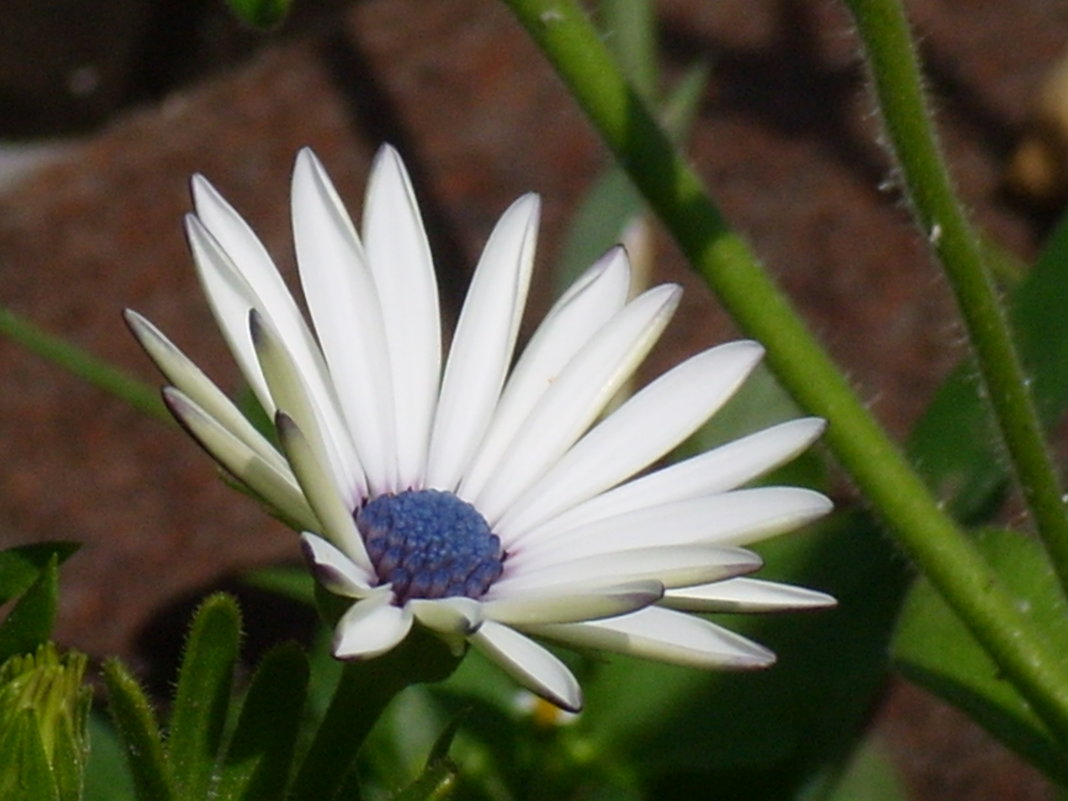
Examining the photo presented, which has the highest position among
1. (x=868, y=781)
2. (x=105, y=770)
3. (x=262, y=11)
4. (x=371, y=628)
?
(x=262, y=11)

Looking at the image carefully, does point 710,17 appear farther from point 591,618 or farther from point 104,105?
point 591,618

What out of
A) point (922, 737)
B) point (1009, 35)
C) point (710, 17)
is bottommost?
point (922, 737)

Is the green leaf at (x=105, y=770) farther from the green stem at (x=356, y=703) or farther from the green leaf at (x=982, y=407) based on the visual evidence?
the green leaf at (x=982, y=407)

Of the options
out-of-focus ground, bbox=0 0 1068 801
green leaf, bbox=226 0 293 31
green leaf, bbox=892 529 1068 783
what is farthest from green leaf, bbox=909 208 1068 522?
green leaf, bbox=226 0 293 31

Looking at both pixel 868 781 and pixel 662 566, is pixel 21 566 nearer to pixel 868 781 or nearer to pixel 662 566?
pixel 662 566

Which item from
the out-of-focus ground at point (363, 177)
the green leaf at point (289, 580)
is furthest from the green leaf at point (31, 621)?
the out-of-focus ground at point (363, 177)

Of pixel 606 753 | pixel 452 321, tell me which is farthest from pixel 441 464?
pixel 452 321

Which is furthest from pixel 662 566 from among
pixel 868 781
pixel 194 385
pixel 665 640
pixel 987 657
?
pixel 868 781
